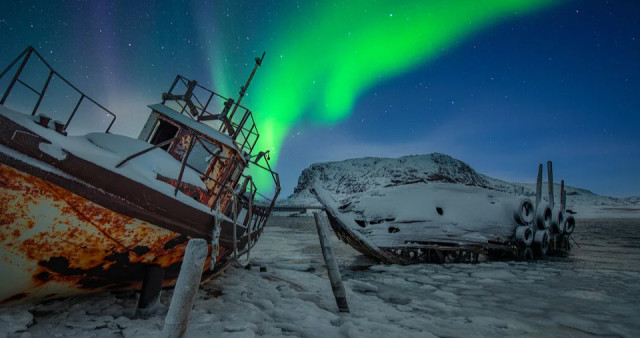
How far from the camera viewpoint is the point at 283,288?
543 centimetres

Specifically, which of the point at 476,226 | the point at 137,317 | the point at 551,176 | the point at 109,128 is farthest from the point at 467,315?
the point at 551,176

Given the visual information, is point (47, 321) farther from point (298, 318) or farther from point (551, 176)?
point (551, 176)

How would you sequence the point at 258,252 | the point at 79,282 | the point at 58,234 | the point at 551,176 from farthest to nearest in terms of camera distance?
the point at 551,176 < the point at 258,252 < the point at 79,282 < the point at 58,234

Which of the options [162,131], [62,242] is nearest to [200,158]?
[162,131]

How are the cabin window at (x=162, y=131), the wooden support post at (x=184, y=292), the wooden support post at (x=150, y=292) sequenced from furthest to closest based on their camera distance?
the cabin window at (x=162, y=131)
the wooden support post at (x=150, y=292)
the wooden support post at (x=184, y=292)

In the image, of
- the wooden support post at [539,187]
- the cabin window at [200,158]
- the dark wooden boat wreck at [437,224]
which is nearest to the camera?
the cabin window at [200,158]

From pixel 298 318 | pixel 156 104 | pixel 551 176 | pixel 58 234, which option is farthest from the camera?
pixel 551 176

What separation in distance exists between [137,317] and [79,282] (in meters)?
0.73

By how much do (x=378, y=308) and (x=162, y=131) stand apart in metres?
5.48

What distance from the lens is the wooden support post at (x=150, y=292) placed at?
326 centimetres

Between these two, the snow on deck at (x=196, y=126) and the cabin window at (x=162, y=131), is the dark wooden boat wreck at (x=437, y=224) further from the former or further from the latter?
the cabin window at (x=162, y=131)

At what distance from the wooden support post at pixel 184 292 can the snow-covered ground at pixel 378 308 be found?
82cm

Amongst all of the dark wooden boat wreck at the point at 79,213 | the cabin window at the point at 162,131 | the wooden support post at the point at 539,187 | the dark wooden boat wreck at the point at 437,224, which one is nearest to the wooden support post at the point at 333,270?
the dark wooden boat wreck at the point at 79,213

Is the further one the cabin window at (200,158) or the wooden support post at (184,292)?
the cabin window at (200,158)
